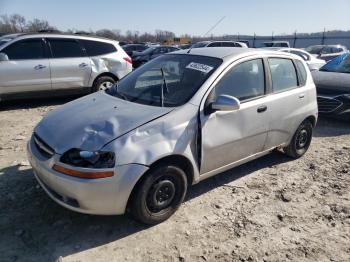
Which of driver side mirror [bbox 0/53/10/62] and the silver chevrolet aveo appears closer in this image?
the silver chevrolet aveo

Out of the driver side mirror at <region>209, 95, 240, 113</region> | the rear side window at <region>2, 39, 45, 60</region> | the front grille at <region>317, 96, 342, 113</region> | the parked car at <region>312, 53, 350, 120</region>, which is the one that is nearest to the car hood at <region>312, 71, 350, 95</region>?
the parked car at <region>312, 53, 350, 120</region>

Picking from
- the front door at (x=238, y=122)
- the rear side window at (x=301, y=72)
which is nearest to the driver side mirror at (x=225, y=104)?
the front door at (x=238, y=122)

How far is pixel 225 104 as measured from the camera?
11.6 feet

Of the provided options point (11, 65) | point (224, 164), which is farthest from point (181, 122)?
point (11, 65)

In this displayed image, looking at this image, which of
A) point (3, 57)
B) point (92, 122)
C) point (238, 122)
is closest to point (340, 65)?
point (238, 122)

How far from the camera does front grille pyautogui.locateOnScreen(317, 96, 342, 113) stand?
715cm

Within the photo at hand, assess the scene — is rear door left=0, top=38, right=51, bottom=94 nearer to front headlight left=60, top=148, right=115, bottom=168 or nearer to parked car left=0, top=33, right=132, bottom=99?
parked car left=0, top=33, right=132, bottom=99

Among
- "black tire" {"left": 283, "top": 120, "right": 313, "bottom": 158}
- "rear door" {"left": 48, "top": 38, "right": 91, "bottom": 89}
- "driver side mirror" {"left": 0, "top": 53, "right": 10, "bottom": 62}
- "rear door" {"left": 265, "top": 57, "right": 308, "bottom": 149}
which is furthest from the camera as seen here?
"rear door" {"left": 48, "top": 38, "right": 91, "bottom": 89}

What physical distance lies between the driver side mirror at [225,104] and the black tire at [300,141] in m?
1.94

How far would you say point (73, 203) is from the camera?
314 centimetres

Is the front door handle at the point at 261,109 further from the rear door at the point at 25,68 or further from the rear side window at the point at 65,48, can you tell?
the rear side window at the point at 65,48

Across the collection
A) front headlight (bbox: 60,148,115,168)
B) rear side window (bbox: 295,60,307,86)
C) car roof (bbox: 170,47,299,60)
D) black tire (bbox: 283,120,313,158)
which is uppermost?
car roof (bbox: 170,47,299,60)

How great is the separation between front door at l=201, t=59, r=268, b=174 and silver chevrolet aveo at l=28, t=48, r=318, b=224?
12mm

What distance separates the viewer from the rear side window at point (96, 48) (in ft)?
29.0
